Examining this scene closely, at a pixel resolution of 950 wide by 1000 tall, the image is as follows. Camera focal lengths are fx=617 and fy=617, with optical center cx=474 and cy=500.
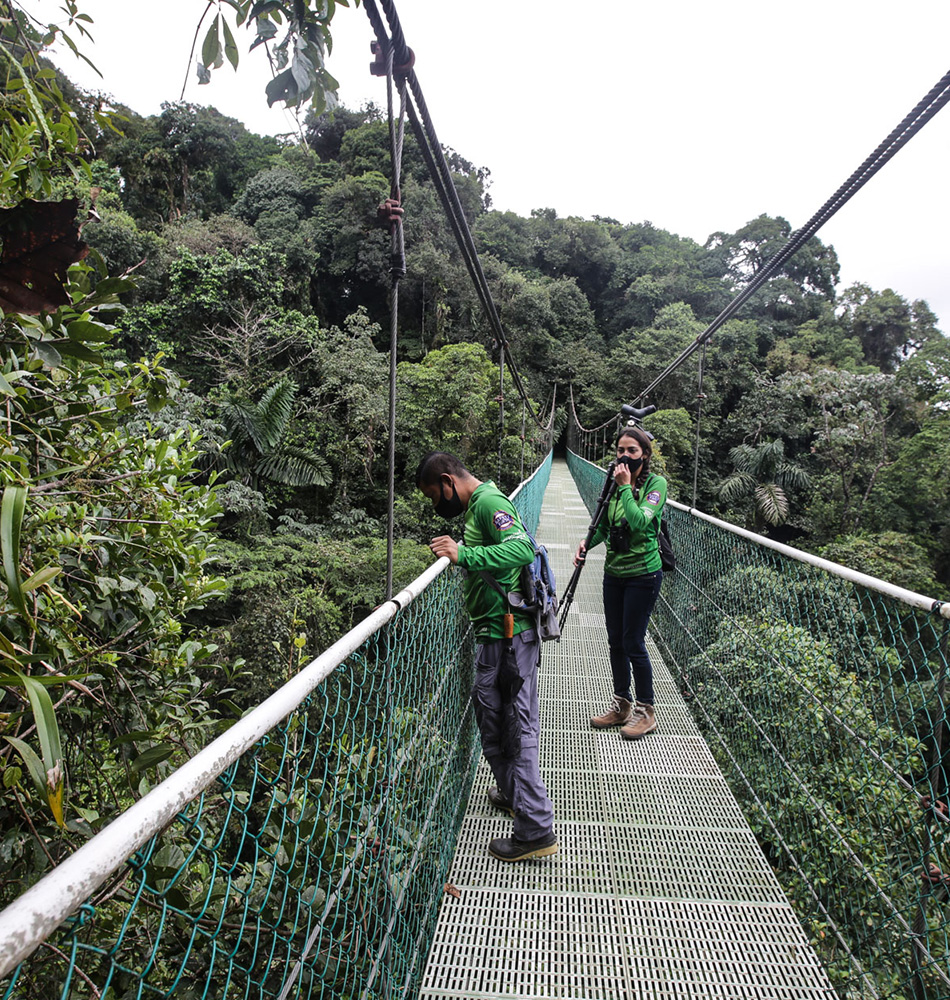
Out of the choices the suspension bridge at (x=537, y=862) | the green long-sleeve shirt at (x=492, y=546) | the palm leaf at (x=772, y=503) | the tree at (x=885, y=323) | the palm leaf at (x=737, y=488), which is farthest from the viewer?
the tree at (x=885, y=323)

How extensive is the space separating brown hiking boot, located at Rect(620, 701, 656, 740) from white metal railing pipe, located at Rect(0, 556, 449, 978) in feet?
5.74

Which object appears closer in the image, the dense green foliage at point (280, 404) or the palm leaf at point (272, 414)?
the dense green foliage at point (280, 404)

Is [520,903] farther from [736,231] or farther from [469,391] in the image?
Answer: [736,231]

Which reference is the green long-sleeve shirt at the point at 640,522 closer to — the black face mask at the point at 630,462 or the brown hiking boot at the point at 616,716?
the black face mask at the point at 630,462

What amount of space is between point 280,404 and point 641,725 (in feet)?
29.1

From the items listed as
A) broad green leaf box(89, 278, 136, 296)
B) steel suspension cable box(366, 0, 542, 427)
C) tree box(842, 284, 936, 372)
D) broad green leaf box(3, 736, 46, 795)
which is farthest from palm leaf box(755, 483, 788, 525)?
broad green leaf box(3, 736, 46, 795)

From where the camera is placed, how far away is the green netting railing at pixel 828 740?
1.12m

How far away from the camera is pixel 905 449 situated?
13383mm

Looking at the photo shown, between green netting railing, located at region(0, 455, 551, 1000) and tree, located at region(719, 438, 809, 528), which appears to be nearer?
green netting railing, located at region(0, 455, 551, 1000)

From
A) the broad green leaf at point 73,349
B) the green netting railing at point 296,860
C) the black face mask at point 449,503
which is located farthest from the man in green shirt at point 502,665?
the broad green leaf at point 73,349

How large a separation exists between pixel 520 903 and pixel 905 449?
15.2 m

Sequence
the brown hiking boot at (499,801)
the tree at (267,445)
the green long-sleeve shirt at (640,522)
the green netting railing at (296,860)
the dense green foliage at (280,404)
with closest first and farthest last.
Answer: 1. the green netting railing at (296,860)
2. the dense green foliage at (280,404)
3. the brown hiking boot at (499,801)
4. the green long-sleeve shirt at (640,522)
5. the tree at (267,445)

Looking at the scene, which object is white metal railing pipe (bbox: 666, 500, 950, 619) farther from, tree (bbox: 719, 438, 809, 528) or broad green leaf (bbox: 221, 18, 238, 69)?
tree (bbox: 719, 438, 809, 528)

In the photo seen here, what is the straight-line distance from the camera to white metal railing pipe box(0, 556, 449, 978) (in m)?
0.33
